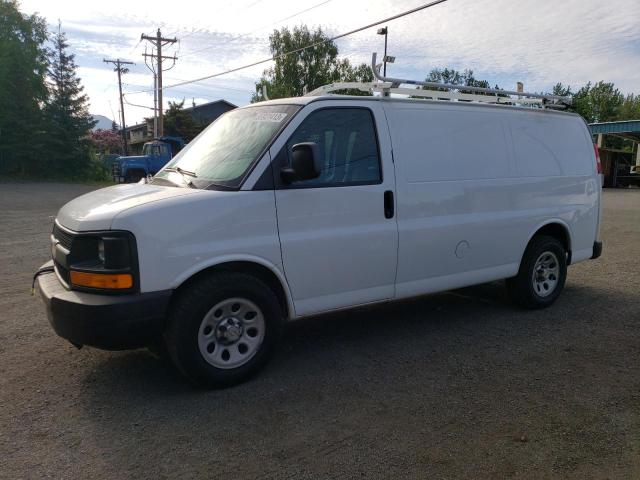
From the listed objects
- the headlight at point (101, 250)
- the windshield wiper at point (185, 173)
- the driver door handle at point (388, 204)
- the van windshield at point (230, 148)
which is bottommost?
the headlight at point (101, 250)

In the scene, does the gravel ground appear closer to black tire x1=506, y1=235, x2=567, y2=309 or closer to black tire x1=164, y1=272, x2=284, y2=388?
black tire x1=164, y1=272, x2=284, y2=388

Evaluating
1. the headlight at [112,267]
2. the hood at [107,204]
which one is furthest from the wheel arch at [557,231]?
the headlight at [112,267]

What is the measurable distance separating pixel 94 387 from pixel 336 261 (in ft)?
6.68

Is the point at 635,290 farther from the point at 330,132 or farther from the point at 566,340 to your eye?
the point at 330,132

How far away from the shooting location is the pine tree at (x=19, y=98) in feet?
106

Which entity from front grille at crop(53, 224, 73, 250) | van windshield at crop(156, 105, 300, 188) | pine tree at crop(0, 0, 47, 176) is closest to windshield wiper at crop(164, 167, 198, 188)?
van windshield at crop(156, 105, 300, 188)

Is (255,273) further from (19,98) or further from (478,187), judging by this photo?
(19,98)

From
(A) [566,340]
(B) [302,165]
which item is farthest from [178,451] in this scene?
(A) [566,340]

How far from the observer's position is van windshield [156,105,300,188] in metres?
3.92

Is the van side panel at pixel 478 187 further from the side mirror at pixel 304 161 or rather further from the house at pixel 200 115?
the house at pixel 200 115

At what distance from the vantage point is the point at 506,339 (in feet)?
15.8

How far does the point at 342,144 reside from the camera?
4.25m

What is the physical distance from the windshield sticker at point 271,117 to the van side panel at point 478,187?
3.23 feet

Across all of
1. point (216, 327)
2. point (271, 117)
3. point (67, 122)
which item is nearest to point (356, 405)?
point (216, 327)
